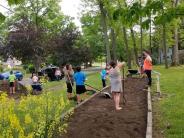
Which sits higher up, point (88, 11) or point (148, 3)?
point (88, 11)

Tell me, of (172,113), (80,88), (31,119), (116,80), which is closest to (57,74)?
(80,88)

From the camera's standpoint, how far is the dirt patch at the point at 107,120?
12.3m

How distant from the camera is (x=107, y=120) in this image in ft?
46.9

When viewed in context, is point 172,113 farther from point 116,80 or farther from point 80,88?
point 80,88

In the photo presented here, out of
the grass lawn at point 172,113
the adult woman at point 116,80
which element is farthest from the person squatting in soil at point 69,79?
the adult woman at point 116,80

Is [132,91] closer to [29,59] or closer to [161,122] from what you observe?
[161,122]

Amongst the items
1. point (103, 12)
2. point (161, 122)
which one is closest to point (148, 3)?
point (161, 122)

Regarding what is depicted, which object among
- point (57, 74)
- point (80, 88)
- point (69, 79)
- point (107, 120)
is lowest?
point (107, 120)

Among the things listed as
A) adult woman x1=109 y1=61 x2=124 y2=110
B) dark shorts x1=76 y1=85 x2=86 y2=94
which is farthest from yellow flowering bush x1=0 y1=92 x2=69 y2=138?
dark shorts x1=76 y1=85 x2=86 y2=94

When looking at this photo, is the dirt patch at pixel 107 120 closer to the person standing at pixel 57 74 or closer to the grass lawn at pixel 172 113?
the grass lawn at pixel 172 113

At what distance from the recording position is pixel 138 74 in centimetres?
3781

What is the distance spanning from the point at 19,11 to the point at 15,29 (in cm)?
2333

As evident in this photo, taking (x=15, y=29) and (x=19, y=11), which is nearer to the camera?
(x=15, y=29)

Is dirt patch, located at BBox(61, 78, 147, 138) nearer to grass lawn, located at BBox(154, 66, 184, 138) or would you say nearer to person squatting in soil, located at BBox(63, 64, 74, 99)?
grass lawn, located at BBox(154, 66, 184, 138)
